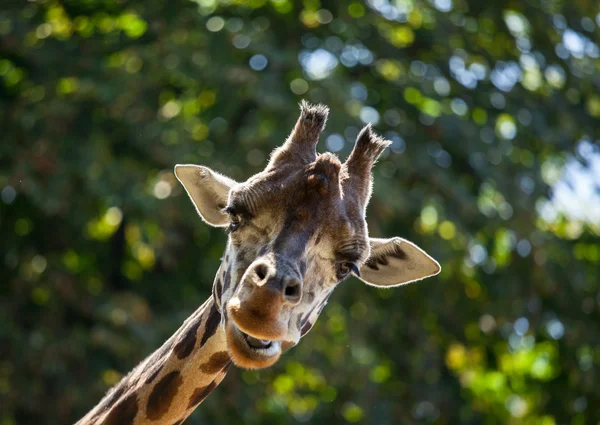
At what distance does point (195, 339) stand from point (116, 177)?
529 cm

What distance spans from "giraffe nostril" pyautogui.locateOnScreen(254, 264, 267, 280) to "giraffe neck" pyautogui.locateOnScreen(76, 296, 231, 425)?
2.15 ft

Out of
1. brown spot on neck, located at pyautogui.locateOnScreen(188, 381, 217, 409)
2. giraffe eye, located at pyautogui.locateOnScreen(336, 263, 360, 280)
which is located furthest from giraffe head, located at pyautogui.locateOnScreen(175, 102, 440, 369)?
brown spot on neck, located at pyautogui.locateOnScreen(188, 381, 217, 409)

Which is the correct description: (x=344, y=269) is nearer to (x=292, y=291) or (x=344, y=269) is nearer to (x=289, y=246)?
(x=289, y=246)

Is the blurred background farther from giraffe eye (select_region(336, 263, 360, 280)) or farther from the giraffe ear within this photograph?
giraffe eye (select_region(336, 263, 360, 280))

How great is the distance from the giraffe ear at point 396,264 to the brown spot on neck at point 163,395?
3.43 feet

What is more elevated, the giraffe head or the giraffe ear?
the giraffe head

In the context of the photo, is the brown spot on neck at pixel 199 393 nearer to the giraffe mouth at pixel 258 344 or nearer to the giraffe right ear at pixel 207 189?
the giraffe mouth at pixel 258 344

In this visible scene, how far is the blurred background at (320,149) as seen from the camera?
386 inches

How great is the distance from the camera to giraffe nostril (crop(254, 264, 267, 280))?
3.61 meters

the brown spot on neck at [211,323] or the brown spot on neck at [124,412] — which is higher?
the brown spot on neck at [211,323]

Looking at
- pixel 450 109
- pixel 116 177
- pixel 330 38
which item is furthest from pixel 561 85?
pixel 116 177

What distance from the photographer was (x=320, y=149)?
930cm

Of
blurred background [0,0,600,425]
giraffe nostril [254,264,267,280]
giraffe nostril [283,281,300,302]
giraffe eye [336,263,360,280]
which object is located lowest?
blurred background [0,0,600,425]

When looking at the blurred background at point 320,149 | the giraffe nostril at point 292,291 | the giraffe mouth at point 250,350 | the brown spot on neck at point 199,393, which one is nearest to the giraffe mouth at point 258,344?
the giraffe mouth at point 250,350
